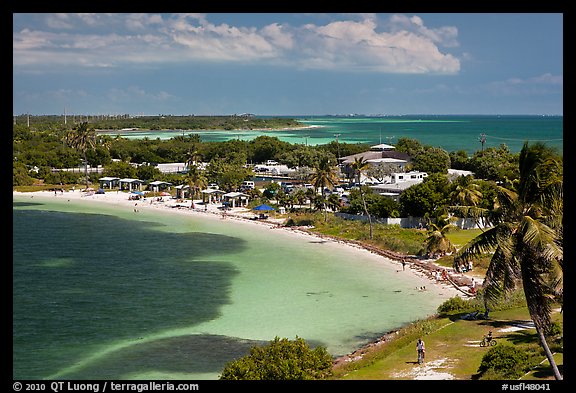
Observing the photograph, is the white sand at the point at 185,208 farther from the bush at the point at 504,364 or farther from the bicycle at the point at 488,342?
the bush at the point at 504,364

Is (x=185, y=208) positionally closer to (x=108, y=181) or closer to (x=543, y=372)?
(x=108, y=181)

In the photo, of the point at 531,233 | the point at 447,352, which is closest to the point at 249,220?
the point at 447,352

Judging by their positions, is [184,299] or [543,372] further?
[184,299]

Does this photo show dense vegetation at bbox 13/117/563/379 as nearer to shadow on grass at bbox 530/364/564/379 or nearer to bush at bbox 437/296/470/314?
bush at bbox 437/296/470/314

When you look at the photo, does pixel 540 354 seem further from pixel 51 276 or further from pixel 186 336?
pixel 51 276

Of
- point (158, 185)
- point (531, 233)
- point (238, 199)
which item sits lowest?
point (238, 199)
